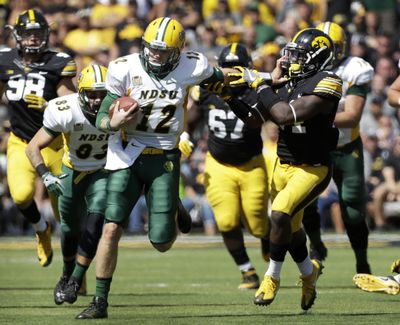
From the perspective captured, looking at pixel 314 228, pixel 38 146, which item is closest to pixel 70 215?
pixel 38 146

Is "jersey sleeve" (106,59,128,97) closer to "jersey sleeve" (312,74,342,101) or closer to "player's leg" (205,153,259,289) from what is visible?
"jersey sleeve" (312,74,342,101)

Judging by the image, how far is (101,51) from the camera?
55.2 ft

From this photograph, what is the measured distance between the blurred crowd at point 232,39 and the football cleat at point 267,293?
6.64 metres

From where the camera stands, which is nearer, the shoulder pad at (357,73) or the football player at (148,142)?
the football player at (148,142)

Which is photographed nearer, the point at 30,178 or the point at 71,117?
the point at 71,117

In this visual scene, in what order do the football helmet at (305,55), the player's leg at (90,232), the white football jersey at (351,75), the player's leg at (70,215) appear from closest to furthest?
the football helmet at (305,55) < the player's leg at (90,232) < the player's leg at (70,215) < the white football jersey at (351,75)

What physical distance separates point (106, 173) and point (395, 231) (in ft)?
23.1

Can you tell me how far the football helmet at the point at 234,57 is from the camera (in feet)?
31.0

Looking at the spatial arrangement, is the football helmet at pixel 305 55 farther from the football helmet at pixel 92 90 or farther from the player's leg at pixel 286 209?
the football helmet at pixel 92 90

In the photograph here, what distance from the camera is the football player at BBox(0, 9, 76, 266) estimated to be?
9.31m

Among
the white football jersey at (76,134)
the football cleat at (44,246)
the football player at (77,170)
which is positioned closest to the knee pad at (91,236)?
the football player at (77,170)

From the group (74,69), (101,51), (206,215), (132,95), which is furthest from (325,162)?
(101,51)

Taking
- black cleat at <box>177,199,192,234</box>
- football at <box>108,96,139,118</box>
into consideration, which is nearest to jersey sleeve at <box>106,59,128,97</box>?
football at <box>108,96,139,118</box>

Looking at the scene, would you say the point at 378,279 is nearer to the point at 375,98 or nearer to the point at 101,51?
the point at 375,98
